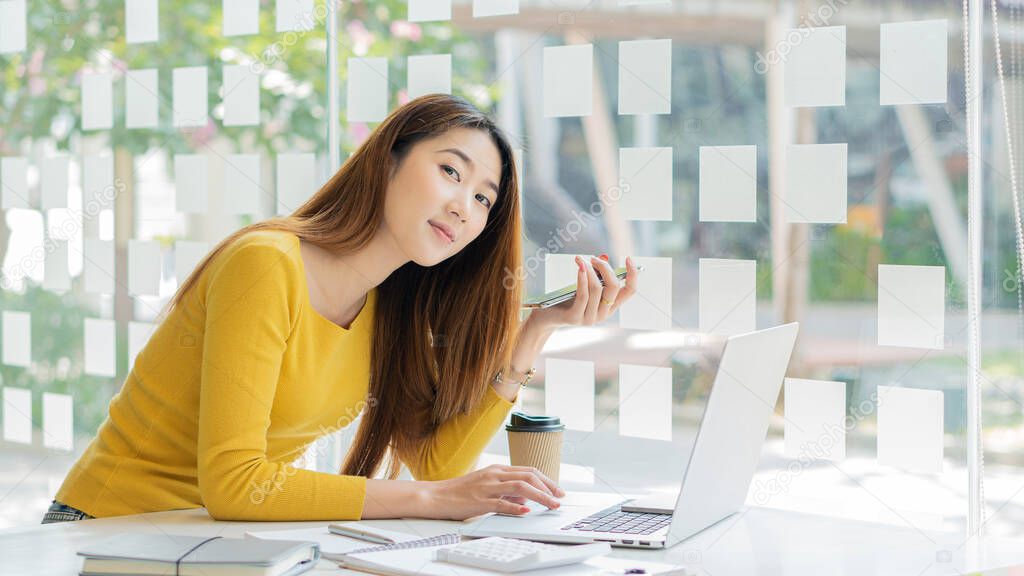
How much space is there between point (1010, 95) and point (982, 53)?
10 cm

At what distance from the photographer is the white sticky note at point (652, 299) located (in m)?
2.11

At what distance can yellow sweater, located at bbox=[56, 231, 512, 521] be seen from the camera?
150 centimetres

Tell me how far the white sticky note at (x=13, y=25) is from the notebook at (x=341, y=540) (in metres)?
2.31

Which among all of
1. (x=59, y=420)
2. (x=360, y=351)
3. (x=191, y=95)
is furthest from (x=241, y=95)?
(x=59, y=420)

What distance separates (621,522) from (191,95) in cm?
174

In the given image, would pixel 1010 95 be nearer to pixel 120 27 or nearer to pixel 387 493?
pixel 387 493

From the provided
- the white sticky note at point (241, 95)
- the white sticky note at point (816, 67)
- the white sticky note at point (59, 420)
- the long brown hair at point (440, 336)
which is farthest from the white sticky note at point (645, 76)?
the white sticky note at point (59, 420)

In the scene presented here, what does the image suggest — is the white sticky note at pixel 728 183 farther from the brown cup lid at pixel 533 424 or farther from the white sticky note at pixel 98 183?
the white sticky note at pixel 98 183

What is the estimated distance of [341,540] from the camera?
139 centimetres

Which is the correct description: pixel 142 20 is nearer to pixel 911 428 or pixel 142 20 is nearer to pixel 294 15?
pixel 294 15

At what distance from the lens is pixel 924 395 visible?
6.14ft

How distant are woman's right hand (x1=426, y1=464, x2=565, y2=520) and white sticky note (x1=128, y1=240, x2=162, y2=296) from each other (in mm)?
1476

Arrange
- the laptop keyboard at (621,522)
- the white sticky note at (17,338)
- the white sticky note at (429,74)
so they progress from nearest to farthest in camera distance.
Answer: the laptop keyboard at (621,522) < the white sticky note at (429,74) < the white sticky note at (17,338)

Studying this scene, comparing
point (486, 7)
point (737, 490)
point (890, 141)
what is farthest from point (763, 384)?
point (486, 7)
